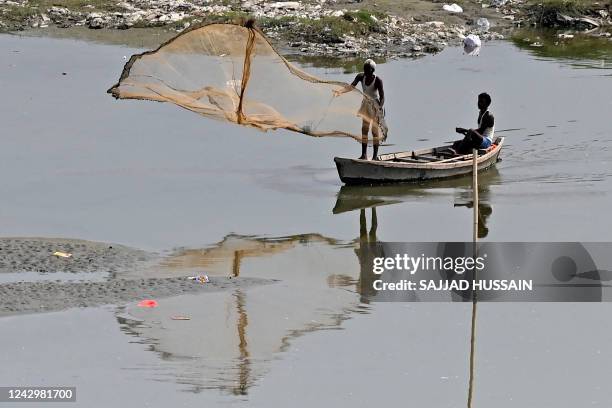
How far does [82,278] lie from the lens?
1265cm

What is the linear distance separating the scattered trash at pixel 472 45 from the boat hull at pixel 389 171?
460 inches

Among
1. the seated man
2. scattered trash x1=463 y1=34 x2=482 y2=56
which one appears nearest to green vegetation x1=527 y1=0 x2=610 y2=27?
scattered trash x1=463 y1=34 x2=482 y2=56

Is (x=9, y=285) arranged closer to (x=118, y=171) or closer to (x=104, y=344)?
(x=104, y=344)

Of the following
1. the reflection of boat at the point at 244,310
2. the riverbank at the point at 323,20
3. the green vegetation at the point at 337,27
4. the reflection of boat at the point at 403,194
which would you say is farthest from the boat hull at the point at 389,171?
the green vegetation at the point at 337,27

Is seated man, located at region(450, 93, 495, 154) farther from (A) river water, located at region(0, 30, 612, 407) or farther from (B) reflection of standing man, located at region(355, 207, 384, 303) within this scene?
(B) reflection of standing man, located at region(355, 207, 384, 303)

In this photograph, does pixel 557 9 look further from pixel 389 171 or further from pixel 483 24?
pixel 389 171

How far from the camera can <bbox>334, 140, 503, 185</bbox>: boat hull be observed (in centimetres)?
1664

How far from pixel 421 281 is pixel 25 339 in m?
4.39

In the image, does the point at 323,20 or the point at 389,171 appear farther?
the point at 323,20

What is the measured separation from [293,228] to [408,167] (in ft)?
8.22

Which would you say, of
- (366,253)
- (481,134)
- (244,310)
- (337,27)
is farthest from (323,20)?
(244,310)

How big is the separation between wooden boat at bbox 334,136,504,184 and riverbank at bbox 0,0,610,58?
1091 centimetres

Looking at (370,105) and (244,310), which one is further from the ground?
(370,105)

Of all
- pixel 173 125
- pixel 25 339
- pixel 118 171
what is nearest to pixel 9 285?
pixel 25 339
